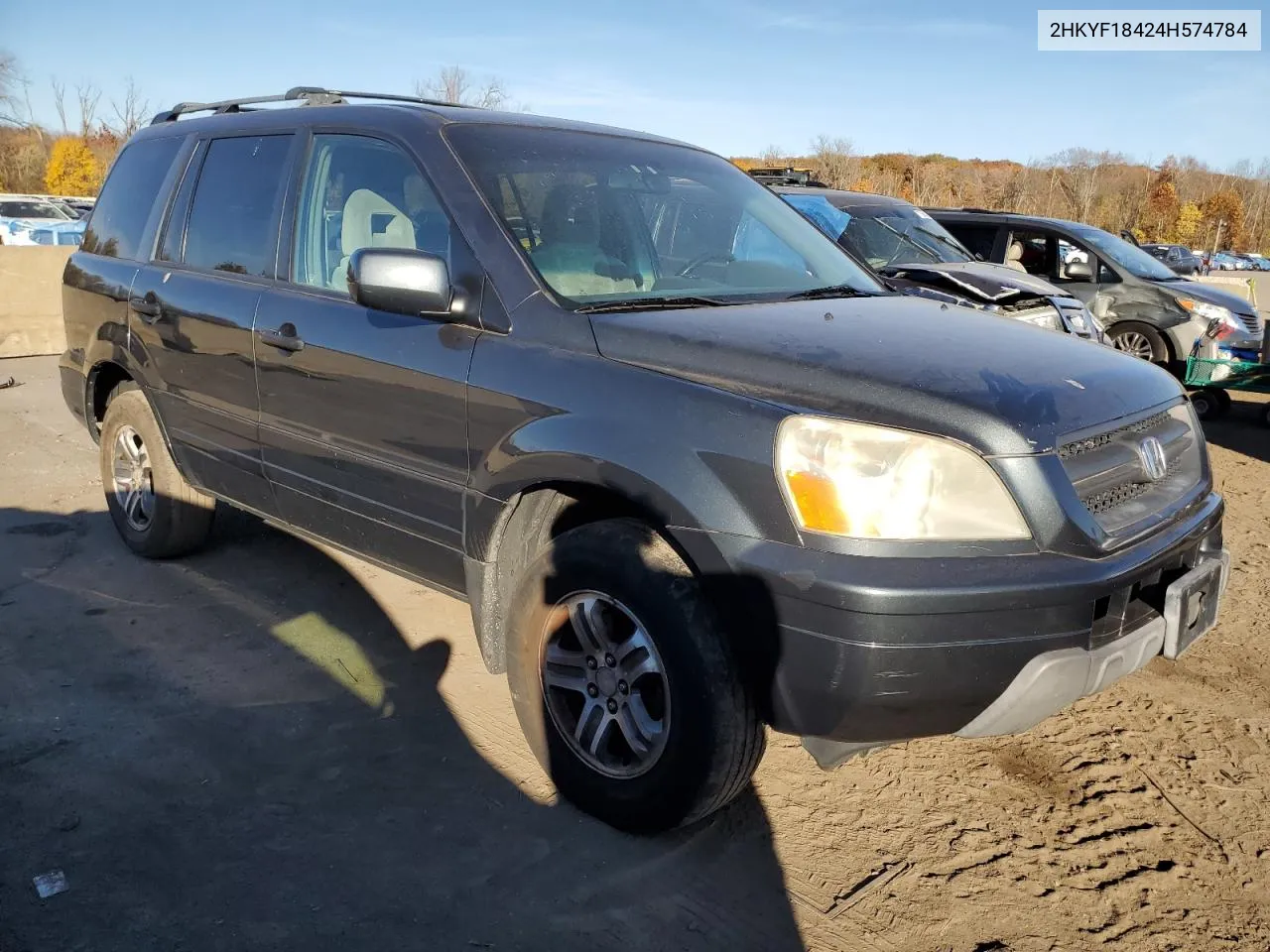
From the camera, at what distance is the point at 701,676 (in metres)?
2.46

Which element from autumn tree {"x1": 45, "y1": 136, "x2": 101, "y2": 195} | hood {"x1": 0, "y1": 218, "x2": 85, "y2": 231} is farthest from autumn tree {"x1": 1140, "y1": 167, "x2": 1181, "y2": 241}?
hood {"x1": 0, "y1": 218, "x2": 85, "y2": 231}

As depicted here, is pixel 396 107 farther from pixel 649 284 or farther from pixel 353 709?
pixel 353 709

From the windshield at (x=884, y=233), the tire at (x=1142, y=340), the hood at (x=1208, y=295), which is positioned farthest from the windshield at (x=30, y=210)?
the hood at (x=1208, y=295)

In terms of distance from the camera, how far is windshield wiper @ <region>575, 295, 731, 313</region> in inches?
115

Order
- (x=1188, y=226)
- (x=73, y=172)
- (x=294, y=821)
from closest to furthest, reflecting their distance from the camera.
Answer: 1. (x=294, y=821)
2. (x=73, y=172)
3. (x=1188, y=226)

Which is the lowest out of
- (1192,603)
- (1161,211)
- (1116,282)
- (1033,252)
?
(1192,603)

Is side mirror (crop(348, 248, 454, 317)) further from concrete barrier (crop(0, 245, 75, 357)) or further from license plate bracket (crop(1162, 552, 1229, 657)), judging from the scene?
concrete barrier (crop(0, 245, 75, 357))

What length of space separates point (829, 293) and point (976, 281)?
165 inches

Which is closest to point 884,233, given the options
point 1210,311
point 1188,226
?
point 1210,311

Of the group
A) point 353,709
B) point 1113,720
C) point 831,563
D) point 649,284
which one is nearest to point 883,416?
point 831,563

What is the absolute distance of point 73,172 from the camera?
47.3 meters

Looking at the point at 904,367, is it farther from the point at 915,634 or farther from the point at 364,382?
the point at 364,382

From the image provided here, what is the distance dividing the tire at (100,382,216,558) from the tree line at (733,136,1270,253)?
35.5m

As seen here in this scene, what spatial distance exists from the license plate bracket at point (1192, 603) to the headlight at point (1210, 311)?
754cm
